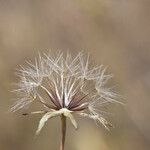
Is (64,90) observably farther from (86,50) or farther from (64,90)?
(86,50)

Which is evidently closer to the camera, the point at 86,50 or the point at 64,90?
the point at 64,90

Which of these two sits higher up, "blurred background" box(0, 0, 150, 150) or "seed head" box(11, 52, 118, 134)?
"blurred background" box(0, 0, 150, 150)

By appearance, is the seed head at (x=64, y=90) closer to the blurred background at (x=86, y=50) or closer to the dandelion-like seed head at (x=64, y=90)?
the dandelion-like seed head at (x=64, y=90)

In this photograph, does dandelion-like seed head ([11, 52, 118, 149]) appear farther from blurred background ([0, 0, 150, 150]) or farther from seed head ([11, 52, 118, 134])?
blurred background ([0, 0, 150, 150])

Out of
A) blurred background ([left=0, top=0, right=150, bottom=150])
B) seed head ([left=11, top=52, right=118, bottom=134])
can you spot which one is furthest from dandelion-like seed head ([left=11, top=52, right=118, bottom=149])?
blurred background ([left=0, top=0, right=150, bottom=150])

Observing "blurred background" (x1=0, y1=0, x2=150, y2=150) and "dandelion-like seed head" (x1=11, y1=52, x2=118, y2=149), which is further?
"blurred background" (x1=0, y1=0, x2=150, y2=150)

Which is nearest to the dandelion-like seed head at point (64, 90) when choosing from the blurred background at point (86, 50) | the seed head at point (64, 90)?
the seed head at point (64, 90)

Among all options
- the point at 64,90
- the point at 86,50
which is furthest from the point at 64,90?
the point at 86,50

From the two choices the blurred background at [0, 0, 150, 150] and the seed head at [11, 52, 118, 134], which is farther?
the blurred background at [0, 0, 150, 150]

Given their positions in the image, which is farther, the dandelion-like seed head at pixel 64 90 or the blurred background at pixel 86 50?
the blurred background at pixel 86 50
